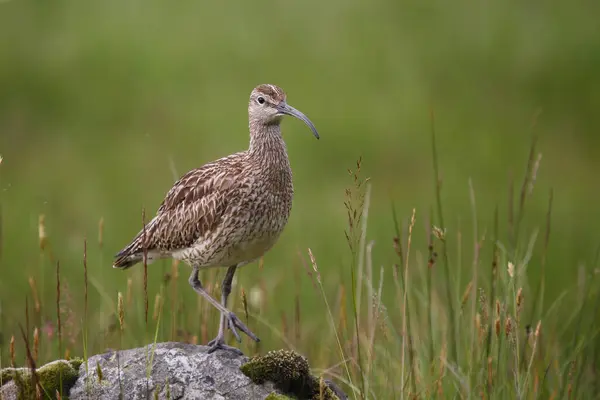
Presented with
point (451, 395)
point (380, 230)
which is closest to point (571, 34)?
point (380, 230)

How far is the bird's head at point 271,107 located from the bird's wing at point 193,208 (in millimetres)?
388

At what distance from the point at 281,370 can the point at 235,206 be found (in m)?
1.49

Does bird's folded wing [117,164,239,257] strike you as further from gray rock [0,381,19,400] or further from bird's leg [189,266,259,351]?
gray rock [0,381,19,400]

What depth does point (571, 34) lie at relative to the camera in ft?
63.7

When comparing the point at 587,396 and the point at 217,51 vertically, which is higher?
the point at 217,51

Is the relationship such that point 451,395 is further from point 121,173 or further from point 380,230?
point 121,173

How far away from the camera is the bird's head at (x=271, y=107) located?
7117mm

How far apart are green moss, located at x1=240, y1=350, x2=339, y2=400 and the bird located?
75 centimetres

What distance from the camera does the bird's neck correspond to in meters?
7.15

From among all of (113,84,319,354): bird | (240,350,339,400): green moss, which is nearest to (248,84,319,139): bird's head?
(113,84,319,354): bird

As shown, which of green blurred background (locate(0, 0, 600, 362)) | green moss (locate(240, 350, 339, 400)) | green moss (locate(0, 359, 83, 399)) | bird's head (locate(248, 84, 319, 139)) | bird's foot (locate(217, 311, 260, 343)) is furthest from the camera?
green blurred background (locate(0, 0, 600, 362))

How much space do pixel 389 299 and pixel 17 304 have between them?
456cm

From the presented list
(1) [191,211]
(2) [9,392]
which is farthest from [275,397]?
(1) [191,211]

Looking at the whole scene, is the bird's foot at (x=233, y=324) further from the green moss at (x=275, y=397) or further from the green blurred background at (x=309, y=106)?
the green blurred background at (x=309, y=106)
